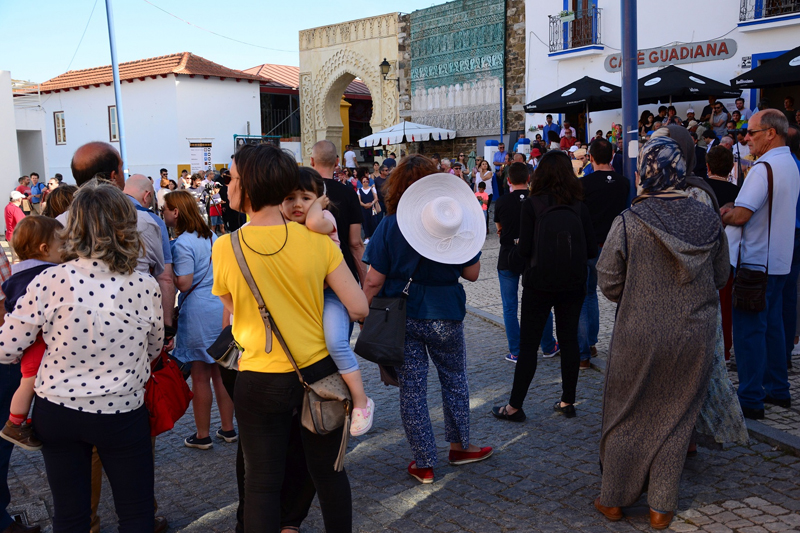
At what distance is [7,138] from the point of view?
23969mm

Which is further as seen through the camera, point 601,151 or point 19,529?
point 601,151

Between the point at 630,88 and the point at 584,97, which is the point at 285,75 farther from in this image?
the point at 630,88

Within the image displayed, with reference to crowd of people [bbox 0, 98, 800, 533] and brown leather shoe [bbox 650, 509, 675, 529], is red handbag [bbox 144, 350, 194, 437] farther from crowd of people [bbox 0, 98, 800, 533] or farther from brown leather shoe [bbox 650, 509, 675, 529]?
brown leather shoe [bbox 650, 509, 675, 529]

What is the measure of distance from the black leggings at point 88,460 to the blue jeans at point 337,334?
91 centimetres

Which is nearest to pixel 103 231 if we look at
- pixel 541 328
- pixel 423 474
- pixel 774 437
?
pixel 423 474

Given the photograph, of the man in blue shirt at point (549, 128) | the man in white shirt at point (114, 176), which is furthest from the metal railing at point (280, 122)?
the man in white shirt at point (114, 176)

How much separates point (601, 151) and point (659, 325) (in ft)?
10.8

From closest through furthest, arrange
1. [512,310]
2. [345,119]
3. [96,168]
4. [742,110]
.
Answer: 1. [96,168]
2. [512,310]
3. [742,110]
4. [345,119]

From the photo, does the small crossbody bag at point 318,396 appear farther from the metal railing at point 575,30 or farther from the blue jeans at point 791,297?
the metal railing at point 575,30

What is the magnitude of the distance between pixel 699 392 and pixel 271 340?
208 cm

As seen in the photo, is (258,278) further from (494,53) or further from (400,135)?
(494,53)

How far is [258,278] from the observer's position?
2631 millimetres

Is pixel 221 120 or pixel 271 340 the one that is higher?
pixel 221 120

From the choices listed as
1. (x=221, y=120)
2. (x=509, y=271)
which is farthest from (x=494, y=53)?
(x=509, y=271)
